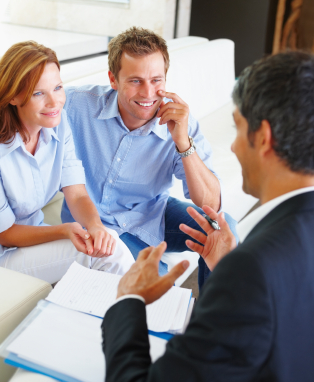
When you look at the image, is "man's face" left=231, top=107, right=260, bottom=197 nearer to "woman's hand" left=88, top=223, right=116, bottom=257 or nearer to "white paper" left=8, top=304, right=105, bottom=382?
"white paper" left=8, top=304, right=105, bottom=382

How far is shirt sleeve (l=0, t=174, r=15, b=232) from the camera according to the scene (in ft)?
4.55

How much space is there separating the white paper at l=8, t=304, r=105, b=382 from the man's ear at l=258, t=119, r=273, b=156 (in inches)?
21.2

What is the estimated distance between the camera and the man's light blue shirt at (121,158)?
173 centimetres

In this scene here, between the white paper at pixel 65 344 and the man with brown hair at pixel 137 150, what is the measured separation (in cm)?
74

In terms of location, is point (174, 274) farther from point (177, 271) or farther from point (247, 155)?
point (247, 155)

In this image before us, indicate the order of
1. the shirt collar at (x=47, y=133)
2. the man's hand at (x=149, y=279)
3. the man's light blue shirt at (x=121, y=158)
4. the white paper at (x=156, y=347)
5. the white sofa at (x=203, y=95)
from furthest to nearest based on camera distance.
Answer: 1. the white sofa at (x=203, y=95)
2. the man's light blue shirt at (x=121, y=158)
3. the shirt collar at (x=47, y=133)
4. the white paper at (x=156, y=347)
5. the man's hand at (x=149, y=279)

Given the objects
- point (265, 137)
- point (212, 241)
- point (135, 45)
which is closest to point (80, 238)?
point (212, 241)

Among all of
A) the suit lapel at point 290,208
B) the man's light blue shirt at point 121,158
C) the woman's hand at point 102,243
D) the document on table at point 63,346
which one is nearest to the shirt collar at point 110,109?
the man's light blue shirt at point 121,158

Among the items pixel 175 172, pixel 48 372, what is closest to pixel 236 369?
pixel 48 372

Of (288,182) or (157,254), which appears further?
(157,254)

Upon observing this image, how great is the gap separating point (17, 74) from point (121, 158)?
54 cm

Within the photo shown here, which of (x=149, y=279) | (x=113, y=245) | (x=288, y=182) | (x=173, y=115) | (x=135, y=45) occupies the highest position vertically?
(x=135, y=45)

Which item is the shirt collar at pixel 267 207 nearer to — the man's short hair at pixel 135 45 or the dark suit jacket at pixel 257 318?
the dark suit jacket at pixel 257 318

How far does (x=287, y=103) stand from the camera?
0.67m
